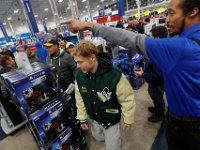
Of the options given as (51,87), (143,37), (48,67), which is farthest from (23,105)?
(143,37)

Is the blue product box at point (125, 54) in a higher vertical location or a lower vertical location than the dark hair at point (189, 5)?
lower

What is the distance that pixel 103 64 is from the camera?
1.58 m

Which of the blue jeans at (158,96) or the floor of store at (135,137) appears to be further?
the blue jeans at (158,96)

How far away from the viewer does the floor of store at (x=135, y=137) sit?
250cm

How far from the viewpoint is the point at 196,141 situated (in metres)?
1.03

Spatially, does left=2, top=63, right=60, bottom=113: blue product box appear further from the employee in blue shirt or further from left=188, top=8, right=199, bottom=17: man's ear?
left=188, top=8, right=199, bottom=17: man's ear

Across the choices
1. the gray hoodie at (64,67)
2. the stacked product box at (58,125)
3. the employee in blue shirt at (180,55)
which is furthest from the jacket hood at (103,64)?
the gray hoodie at (64,67)

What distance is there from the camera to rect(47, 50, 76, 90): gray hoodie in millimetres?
2791

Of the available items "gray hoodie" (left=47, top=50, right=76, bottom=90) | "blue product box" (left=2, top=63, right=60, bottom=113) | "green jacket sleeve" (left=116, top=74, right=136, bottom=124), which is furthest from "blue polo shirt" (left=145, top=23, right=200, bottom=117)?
"gray hoodie" (left=47, top=50, right=76, bottom=90)

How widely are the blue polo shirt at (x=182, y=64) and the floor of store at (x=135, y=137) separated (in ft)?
5.68

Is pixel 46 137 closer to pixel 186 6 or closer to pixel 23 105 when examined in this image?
pixel 23 105

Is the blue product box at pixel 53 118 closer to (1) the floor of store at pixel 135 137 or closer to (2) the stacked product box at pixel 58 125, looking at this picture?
(2) the stacked product box at pixel 58 125

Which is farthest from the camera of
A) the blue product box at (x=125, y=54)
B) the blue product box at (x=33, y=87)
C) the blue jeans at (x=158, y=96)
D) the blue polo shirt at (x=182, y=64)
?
the blue product box at (x=125, y=54)

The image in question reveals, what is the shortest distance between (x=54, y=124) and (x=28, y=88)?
0.58m
